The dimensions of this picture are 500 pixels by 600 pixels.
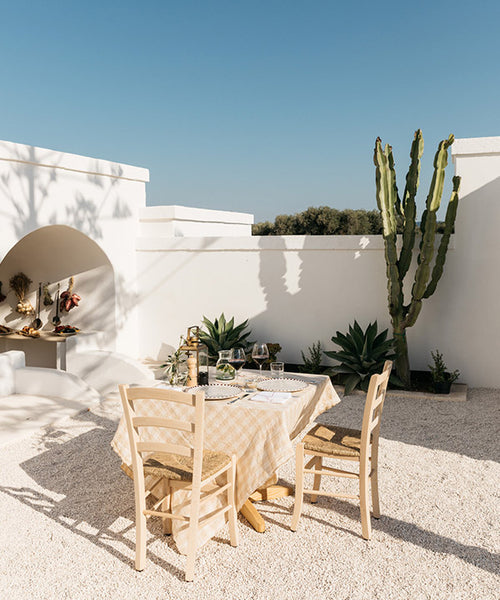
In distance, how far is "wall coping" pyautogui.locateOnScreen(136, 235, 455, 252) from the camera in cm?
702

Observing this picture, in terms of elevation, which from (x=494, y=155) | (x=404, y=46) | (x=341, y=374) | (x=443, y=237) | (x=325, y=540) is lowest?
(x=325, y=540)

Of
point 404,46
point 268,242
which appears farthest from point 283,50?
point 268,242

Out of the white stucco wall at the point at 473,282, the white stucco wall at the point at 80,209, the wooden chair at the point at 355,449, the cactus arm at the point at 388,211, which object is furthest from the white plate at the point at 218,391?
the white stucco wall at the point at 473,282

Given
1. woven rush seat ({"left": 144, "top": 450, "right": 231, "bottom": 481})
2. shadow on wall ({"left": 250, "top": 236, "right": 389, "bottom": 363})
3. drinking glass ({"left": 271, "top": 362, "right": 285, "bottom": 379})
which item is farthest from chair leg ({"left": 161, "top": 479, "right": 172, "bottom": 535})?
shadow on wall ({"left": 250, "top": 236, "right": 389, "bottom": 363})

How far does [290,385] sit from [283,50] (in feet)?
58.1

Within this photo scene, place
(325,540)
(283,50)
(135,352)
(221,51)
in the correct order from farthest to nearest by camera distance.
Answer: (221,51)
(283,50)
(135,352)
(325,540)

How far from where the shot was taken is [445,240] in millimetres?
6352

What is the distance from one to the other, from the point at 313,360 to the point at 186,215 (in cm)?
357

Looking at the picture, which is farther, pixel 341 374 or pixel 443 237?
pixel 341 374

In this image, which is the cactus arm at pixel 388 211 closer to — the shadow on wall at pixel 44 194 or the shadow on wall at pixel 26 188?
the shadow on wall at pixel 44 194

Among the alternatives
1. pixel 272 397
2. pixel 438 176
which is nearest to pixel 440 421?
pixel 438 176

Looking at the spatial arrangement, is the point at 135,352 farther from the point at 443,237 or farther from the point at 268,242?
the point at 443,237

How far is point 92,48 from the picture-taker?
18.6m

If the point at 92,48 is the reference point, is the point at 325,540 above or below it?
below
